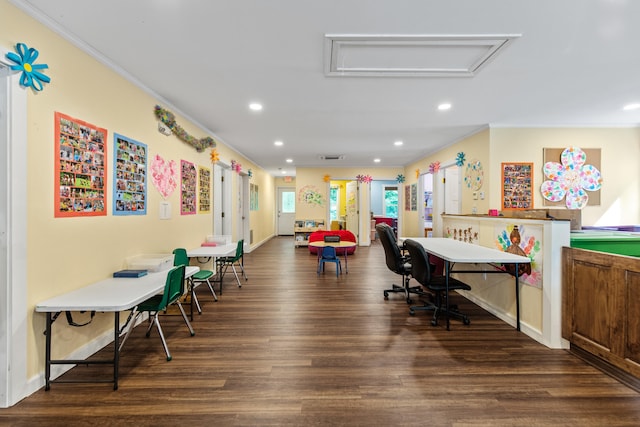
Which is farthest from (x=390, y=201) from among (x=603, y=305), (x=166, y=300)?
(x=166, y=300)

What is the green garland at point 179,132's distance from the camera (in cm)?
329

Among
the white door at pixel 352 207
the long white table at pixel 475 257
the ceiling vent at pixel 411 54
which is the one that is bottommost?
the long white table at pixel 475 257

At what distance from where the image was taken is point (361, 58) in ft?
8.17

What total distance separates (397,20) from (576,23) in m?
1.27

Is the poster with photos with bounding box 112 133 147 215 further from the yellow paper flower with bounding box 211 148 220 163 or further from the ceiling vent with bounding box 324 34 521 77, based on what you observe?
the ceiling vent with bounding box 324 34 521 77

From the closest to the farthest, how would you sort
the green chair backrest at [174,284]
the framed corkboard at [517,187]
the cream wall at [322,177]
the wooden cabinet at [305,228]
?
the green chair backrest at [174,284] → the framed corkboard at [517,187] → the wooden cabinet at [305,228] → the cream wall at [322,177]

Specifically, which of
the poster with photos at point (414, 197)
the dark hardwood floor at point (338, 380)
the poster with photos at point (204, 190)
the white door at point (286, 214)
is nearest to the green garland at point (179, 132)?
the poster with photos at point (204, 190)

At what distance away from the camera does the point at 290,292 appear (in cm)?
410

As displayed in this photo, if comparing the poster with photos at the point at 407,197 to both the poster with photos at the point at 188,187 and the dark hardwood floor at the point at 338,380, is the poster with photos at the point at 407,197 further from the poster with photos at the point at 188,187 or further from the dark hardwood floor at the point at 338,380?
the poster with photos at the point at 188,187

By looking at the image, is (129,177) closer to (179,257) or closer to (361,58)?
(179,257)

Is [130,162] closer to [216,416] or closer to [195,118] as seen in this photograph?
[195,118]

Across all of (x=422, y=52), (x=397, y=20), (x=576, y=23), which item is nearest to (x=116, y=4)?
(x=397, y=20)

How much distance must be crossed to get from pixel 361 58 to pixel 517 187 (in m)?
3.46

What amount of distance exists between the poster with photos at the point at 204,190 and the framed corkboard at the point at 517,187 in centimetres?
471
